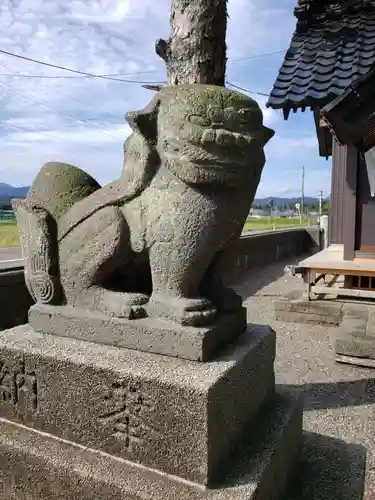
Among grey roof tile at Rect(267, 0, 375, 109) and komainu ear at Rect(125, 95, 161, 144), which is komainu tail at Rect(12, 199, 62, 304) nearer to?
komainu ear at Rect(125, 95, 161, 144)

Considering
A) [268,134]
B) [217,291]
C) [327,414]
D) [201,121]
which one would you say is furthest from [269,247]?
[201,121]

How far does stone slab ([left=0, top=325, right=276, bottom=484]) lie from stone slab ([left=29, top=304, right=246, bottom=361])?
36mm

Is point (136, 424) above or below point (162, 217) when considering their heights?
below

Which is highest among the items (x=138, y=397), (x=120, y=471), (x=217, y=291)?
(x=217, y=291)

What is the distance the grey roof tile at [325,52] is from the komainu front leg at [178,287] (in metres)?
4.13

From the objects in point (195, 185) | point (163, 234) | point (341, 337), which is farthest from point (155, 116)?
point (341, 337)

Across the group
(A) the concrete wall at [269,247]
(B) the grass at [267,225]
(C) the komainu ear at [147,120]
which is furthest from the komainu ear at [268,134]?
(B) the grass at [267,225]

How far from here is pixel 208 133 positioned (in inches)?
62.0

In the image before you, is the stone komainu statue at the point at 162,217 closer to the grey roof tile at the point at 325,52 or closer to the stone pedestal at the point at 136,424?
the stone pedestal at the point at 136,424

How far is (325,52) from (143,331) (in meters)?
5.78

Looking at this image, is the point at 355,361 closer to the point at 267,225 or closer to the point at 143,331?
the point at 143,331

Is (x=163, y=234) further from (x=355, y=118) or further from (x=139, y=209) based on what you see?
(x=355, y=118)

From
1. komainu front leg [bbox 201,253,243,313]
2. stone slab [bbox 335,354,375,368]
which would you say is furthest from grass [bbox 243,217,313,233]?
komainu front leg [bbox 201,253,243,313]

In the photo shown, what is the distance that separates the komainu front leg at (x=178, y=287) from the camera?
169 cm
